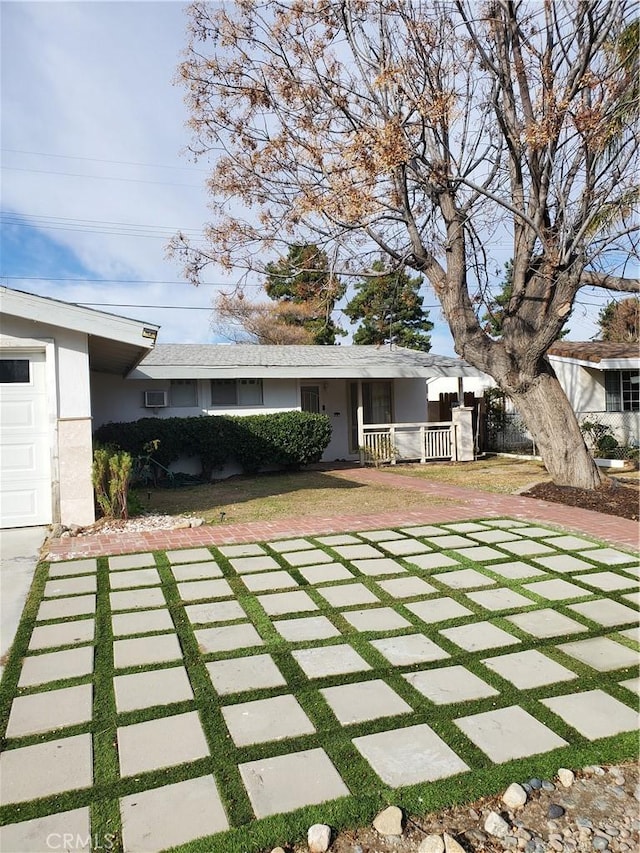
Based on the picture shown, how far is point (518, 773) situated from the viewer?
2.32m

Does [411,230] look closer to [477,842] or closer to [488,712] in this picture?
[488,712]

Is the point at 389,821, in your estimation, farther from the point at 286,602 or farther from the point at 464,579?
the point at 464,579

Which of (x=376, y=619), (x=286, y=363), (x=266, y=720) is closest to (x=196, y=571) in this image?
(x=376, y=619)

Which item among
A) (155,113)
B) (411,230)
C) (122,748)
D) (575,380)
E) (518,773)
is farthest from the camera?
(575,380)

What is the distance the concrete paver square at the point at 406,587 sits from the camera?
4563mm

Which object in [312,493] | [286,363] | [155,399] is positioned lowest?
[312,493]

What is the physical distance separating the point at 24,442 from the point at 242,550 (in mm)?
3373

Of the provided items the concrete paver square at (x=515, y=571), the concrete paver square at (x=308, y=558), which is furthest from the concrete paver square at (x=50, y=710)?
the concrete paver square at (x=515, y=571)

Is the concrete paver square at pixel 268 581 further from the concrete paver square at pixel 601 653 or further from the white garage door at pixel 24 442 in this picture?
the white garage door at pixel 24 442

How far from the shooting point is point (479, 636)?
147 inches

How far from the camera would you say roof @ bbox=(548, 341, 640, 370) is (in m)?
15.7

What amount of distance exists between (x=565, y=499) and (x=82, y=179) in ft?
57.1

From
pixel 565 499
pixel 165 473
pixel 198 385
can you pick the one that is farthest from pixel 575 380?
pixel 165 473

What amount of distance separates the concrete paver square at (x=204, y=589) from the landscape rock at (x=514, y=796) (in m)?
2.74
